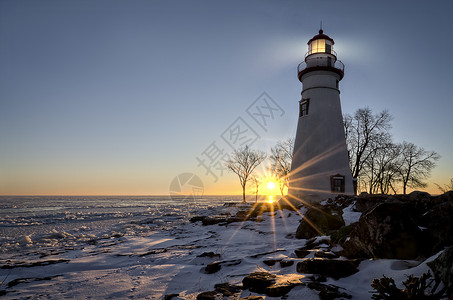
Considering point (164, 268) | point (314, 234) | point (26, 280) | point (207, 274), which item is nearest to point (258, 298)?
point (207, 274)

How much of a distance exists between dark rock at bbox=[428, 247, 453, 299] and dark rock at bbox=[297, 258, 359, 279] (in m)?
1.20

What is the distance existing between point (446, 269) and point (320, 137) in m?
17.5

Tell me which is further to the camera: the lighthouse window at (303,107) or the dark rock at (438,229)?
the lighthouse window at (303,107)

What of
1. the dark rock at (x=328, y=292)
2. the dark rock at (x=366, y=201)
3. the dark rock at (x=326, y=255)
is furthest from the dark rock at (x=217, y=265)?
the dark rock at (x=366, y=201)

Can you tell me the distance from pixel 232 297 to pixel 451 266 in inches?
109

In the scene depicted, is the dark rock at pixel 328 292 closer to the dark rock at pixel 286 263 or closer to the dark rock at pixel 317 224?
the dark rock at pixel 286 263

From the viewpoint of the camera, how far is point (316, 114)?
19.3m

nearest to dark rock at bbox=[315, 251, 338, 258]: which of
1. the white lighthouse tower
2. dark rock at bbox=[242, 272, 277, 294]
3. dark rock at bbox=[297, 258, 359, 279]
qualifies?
dark rock at bbox=[297, 258, 359, 279]

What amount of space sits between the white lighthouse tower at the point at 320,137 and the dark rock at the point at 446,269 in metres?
16.6

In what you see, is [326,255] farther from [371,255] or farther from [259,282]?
[259,282]

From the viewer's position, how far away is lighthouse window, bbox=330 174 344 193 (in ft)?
60.2

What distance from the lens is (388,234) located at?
166 inches

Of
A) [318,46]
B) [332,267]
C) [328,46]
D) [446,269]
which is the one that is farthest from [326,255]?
[328,46]

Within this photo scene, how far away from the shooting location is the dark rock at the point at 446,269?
92.8 inches
